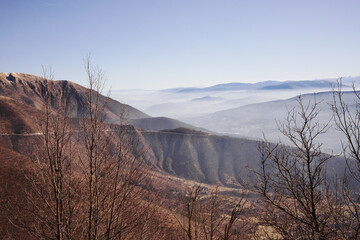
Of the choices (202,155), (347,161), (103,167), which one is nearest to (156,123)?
(202,155)

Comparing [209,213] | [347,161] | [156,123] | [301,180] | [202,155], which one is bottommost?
[202,155]

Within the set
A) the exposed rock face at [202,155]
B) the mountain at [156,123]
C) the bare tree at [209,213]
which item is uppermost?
the bare tree at [209,213]

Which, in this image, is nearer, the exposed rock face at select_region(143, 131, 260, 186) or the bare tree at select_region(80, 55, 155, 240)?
the bare tree at select_region(80, 55, 155, 240)

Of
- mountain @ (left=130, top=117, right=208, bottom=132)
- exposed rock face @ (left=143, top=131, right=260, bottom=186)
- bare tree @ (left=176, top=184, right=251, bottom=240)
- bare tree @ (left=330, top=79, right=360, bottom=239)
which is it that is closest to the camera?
bare tree @ (left=176, top=184, right=251, bottom=240)

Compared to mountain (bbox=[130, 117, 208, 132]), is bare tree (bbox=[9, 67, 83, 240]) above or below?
above

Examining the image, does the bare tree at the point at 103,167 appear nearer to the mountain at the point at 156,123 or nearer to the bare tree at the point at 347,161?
the bare tree at the point at 347,161

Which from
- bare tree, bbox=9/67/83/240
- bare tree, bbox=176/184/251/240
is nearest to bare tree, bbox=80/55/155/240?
bare tree, bbox=9/67/83/240

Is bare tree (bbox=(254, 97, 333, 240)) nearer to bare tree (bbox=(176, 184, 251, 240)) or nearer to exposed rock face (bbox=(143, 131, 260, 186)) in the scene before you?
bare tree (bbox=(176, 184, 251, 240))

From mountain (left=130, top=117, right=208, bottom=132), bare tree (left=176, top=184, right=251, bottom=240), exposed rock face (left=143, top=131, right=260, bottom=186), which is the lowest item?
exposed rock face (left=143, top=131, right=260, bottom=186)

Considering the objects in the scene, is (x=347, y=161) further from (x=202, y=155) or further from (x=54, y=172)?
(x=202, y=155)

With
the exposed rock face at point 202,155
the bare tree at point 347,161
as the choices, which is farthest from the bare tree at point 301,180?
the exposed rock face at point 202,155

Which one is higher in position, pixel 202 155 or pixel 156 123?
pixel 156 123

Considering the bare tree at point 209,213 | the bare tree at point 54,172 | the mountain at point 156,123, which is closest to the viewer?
the bare tree at point 209,213

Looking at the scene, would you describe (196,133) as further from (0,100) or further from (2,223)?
(2,223)
